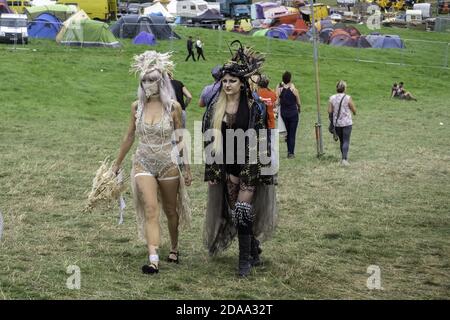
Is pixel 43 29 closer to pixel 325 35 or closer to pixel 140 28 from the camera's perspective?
pixel 140 28

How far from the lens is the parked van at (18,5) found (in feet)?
165

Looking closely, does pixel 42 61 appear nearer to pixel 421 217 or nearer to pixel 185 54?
pixel 185 54

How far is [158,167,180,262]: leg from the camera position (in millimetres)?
7281

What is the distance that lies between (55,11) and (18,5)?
25.9 feet

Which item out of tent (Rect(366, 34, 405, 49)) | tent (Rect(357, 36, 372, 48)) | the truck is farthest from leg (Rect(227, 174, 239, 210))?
the truck

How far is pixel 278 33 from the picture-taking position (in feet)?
165

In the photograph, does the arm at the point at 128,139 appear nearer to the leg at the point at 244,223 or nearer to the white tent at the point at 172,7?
the leg at the point at 244,223

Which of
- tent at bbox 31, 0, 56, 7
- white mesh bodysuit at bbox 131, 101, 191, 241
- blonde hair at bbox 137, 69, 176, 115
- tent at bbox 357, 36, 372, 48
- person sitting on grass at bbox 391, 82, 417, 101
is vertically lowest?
person sitting on grass at bbox 391, 82, 417, 101

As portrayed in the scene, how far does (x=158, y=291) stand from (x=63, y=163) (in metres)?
7.94

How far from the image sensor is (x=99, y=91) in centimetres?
2916

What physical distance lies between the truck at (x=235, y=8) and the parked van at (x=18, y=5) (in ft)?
60.8

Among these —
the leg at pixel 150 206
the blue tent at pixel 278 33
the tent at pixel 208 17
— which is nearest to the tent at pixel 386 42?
the blue tent at pixel 278 33

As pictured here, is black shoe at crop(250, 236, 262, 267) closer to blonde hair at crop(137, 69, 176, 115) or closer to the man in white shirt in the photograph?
blonde hair at crop(137, 69, 176, 115)

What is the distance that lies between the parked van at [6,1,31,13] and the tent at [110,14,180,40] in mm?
9534
